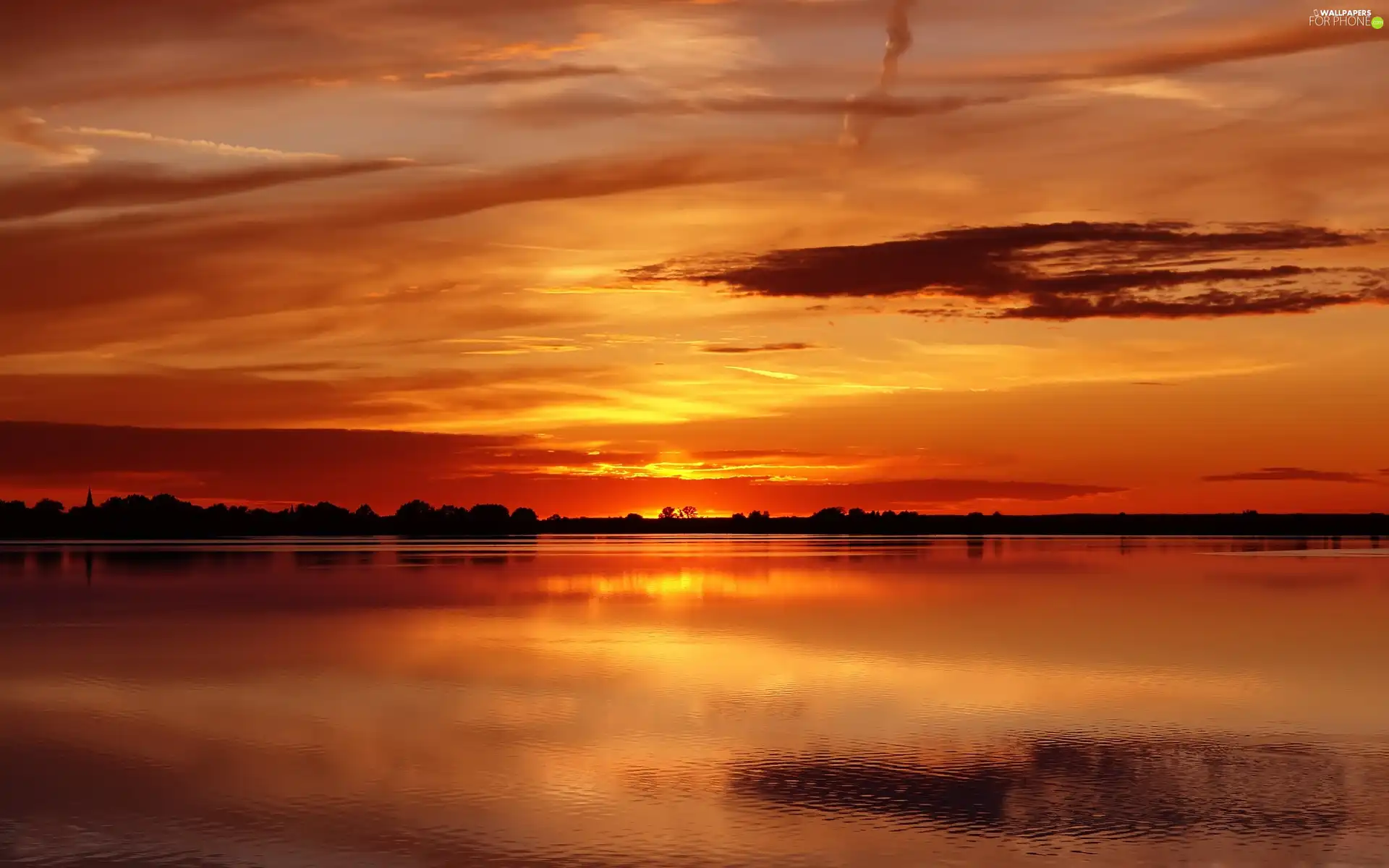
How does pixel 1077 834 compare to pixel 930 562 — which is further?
pixel 930 562

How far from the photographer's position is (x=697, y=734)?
23.0m

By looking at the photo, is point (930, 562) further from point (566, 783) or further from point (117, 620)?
point (566, 783)

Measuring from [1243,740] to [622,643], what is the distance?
1742 cm

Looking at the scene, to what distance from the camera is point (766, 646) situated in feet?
117

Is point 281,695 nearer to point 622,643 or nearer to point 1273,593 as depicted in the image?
point 622,643

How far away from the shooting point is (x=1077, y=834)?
16312 millimetres

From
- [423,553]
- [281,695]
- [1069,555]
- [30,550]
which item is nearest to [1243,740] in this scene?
[281,695]

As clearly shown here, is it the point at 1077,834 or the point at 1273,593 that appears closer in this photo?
the point at 1077,834

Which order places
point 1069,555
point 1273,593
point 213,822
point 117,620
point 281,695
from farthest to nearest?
point 1069,555 < point 1273,593 < point 117,620 < point 281,695 < point 213,822

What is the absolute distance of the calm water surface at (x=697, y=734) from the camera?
1622cm

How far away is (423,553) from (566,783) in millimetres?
104804

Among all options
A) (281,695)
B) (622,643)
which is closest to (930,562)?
(622,643)

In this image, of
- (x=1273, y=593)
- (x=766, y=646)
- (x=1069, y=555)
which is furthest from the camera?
(x=1069, y=555)

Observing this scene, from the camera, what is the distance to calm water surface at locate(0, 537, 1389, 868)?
16219 millimetres
